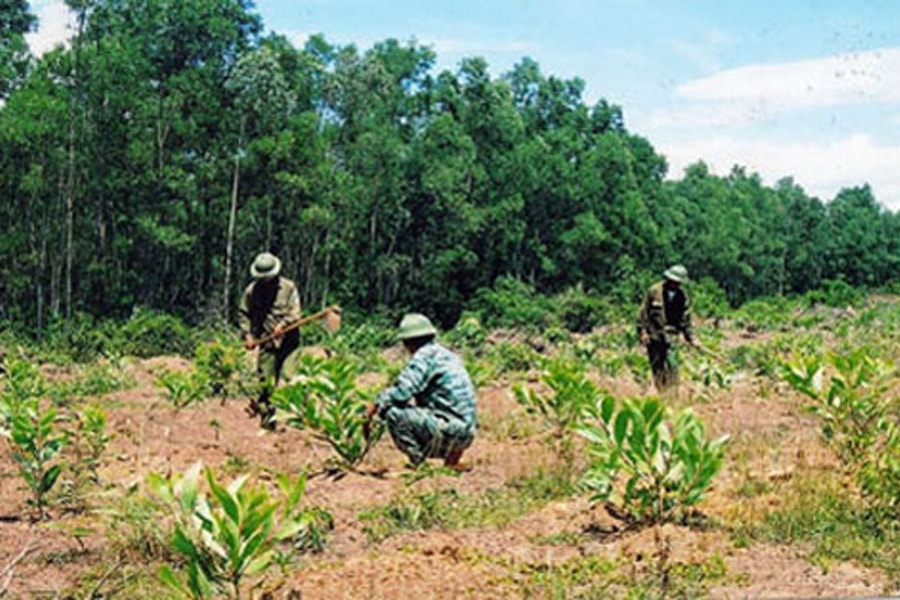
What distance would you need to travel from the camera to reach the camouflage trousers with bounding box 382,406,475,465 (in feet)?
18.6

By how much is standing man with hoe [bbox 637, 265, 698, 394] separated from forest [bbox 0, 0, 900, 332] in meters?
15.6

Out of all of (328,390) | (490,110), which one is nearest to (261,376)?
(328,390)

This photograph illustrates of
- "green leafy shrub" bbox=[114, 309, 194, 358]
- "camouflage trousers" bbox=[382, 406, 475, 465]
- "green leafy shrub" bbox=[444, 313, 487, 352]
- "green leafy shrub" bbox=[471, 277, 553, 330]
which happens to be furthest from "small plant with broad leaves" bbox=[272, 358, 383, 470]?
"green leafy shrub" bbox=[471, 277, 553, 330]

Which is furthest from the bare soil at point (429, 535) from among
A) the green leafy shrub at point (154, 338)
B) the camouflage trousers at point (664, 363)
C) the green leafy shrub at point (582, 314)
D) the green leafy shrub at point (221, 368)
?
the green leafy shrub at point (582, 314)

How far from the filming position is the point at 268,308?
7.70 metres

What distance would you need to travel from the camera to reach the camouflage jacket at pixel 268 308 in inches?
302

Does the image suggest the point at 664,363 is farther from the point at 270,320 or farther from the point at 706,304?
the point at 706,304

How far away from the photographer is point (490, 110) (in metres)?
34.8

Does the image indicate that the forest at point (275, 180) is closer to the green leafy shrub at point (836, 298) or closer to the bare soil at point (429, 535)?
the green leafy shrub at point (836, 298)

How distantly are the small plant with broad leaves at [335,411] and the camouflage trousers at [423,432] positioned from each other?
14cm

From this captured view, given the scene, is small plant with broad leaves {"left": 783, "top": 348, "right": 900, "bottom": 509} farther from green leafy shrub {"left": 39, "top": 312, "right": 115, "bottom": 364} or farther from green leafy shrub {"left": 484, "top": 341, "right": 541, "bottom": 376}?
green leafy shrub {"left": 39, "top": 312, "right": 115, "bottom": 364}

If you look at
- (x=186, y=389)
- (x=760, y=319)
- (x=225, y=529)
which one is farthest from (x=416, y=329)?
(x=760, y=319)

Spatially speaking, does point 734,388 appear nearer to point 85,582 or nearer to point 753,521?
point 753,521

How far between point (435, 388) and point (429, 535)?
1357 mm
